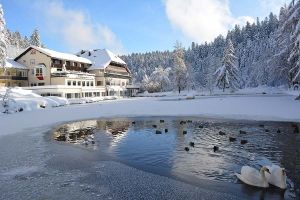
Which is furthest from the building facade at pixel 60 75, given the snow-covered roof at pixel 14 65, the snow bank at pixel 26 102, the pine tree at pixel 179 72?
the pine tree at pixel 179 72

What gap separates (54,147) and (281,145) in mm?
12255

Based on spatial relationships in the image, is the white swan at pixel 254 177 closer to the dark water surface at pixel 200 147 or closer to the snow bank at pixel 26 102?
the dark water surface at pixel 200 147

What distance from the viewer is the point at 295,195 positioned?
925 cm

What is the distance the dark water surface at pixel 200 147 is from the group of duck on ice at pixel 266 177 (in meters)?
0.35

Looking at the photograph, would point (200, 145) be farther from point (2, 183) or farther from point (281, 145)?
point (2, 183)

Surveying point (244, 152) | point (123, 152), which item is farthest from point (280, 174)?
point (123, 152)

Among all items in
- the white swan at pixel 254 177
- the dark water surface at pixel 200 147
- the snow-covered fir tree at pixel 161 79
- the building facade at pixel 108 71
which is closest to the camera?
the white swan at pixel 254 177

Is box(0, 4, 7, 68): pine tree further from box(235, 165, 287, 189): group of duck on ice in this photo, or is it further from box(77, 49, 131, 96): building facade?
box(235, 165, 287, 189): group of duck on ice

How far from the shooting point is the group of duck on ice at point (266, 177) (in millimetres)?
9932

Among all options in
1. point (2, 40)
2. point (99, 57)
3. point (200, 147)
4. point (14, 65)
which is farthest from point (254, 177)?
point (99, 57)

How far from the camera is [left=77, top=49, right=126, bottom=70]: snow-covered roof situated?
88.3 metres

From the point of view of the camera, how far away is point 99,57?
93438 millimetres

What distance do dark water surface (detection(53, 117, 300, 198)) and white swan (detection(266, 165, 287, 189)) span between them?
26 cm

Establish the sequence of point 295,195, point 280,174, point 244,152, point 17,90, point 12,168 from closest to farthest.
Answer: point 295,195 < point 280,174 < point 12,168 < point 244,152 < point 17,90
